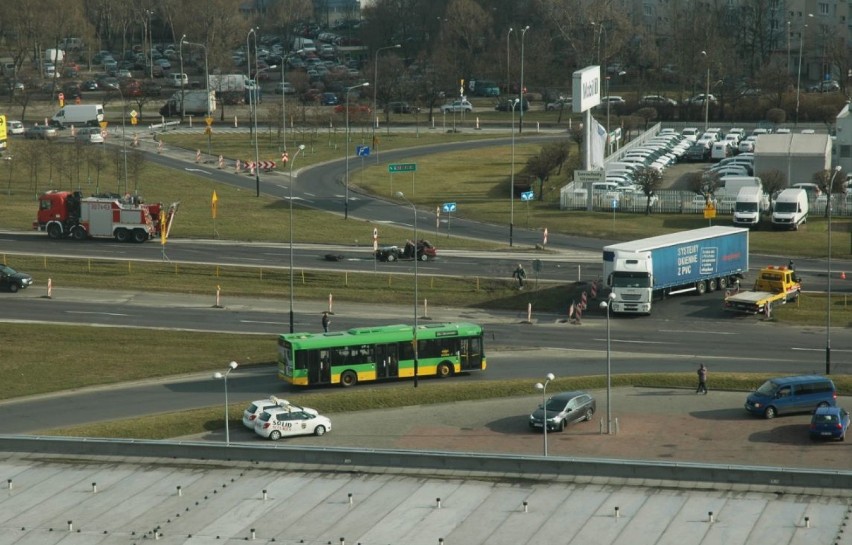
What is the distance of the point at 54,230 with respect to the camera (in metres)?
90.1

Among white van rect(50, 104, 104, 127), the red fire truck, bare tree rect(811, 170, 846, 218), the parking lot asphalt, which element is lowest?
the parking lot asphalt

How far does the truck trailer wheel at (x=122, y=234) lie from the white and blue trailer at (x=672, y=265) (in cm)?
3268

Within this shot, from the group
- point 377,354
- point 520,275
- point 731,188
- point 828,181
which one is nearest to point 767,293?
point 520,275

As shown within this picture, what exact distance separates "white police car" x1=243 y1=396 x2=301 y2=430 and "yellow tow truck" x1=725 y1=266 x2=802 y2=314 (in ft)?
88.8

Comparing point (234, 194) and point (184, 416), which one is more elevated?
point (234, 194)

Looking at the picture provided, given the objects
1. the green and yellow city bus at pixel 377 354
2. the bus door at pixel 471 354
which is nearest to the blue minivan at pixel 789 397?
the bus door at pixel 471 354

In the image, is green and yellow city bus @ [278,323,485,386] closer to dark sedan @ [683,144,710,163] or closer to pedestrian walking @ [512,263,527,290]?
pedestrian walking @ [512,263,527,290]

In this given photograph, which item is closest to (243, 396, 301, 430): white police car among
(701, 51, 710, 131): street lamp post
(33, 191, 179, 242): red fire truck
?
(33, 191, 179, 242): red fire truck

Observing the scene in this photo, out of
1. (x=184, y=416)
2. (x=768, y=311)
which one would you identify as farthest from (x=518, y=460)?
(x=768, y=311)

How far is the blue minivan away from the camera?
182ft

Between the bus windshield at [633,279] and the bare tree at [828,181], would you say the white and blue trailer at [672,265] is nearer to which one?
the bus windshield at [633,279]

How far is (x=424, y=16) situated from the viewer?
18400cm

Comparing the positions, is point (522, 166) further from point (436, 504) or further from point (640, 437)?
point (436, 504)

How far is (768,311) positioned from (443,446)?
25.2 meters
